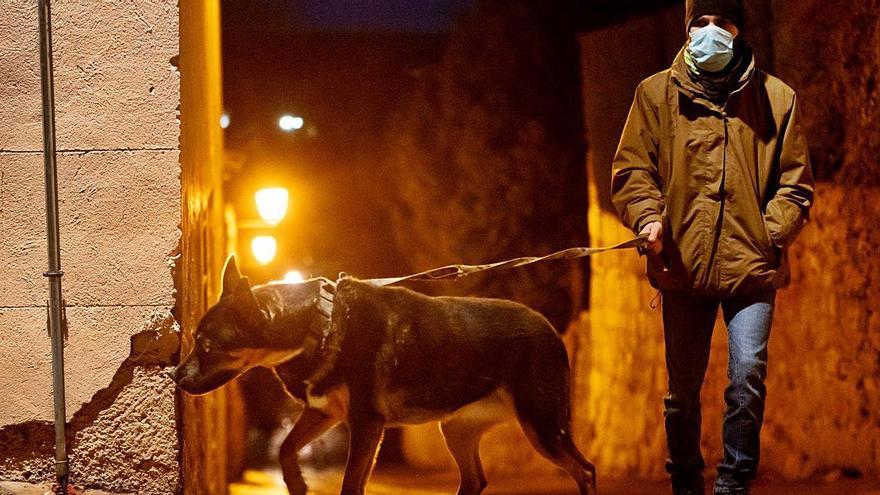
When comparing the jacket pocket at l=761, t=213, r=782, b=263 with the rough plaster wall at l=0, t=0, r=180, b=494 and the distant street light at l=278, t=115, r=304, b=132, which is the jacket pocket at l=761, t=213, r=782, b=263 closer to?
the rough plaster wall at l=0, t=0, r=180, b=494

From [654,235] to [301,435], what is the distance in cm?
159

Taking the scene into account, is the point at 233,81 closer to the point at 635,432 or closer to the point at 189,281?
the point at 635,432

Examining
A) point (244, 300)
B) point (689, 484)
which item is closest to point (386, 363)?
point (244, 300)

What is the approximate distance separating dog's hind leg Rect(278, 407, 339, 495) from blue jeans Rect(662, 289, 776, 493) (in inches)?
53.5

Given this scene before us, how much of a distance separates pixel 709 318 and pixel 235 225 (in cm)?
695

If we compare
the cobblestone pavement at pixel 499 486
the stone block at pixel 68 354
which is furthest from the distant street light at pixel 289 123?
the stone block at pixel 68 354

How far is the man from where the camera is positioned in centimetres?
404

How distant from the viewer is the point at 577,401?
8.52 metres

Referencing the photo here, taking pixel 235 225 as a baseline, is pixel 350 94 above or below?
above

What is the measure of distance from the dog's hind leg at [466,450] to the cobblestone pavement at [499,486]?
6.24ft

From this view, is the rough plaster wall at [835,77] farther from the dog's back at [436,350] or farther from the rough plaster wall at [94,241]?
the rough plaster wall at [94,241]

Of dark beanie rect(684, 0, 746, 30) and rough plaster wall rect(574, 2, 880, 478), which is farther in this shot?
rough plaster wall rect(574, 2, 880, 478)

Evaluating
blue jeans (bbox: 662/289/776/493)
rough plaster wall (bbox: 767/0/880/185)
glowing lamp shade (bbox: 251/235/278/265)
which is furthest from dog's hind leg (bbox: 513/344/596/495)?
glowing lamp shade (bbox: 251/235/278/265)

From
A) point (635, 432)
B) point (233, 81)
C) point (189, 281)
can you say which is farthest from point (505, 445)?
point (233, 81)
